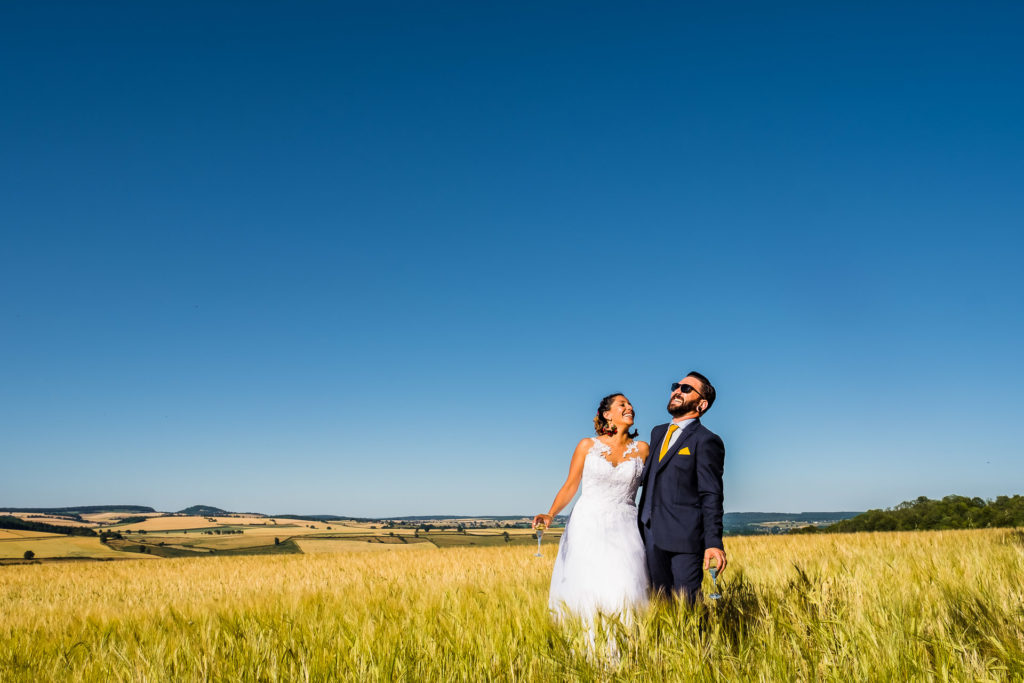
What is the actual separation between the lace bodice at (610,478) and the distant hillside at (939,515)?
116 ft

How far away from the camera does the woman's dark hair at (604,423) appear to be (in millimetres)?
4906

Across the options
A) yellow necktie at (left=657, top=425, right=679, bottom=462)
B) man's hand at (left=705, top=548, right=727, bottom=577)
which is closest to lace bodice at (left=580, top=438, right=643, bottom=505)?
yellow necktie at (left=657, top=425, right=679, bottom=462)

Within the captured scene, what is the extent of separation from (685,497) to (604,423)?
2.98 feet

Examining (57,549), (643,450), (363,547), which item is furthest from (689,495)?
(57,549)

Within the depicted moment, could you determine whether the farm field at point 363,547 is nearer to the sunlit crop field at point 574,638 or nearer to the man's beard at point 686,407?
the sunlit crop field at point 574,638

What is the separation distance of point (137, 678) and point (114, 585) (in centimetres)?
1072

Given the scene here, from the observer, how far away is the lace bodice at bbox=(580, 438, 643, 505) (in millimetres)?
4711

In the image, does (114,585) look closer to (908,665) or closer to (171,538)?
(908,665)

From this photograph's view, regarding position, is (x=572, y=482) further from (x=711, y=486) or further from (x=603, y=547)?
(x=711, y=486)

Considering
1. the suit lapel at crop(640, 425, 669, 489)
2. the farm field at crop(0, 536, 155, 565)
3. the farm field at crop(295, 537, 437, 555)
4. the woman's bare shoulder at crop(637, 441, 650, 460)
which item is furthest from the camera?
the farm field at crop(0, 536, 155, 565)

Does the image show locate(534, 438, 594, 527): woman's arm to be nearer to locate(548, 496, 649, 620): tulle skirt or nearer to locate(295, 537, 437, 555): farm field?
locate(548, 496, 649, 620): tulle skirt

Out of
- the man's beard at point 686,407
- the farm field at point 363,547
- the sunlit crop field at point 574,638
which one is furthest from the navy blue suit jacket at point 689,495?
the farm field at point 363,547

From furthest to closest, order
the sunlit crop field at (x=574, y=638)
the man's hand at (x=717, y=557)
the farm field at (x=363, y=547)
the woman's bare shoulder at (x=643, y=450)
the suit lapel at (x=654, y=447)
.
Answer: the farm field at (x=363, y=547) < the woman's bare shoulder at (x=643, y=450) < the suit lapel at (x=654, y=447) < the man's hand at (x=717, y=557) < the sunlit crop field at (x=574, y=638)

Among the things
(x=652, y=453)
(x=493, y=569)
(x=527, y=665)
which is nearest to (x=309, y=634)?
(x=527, y=665)
